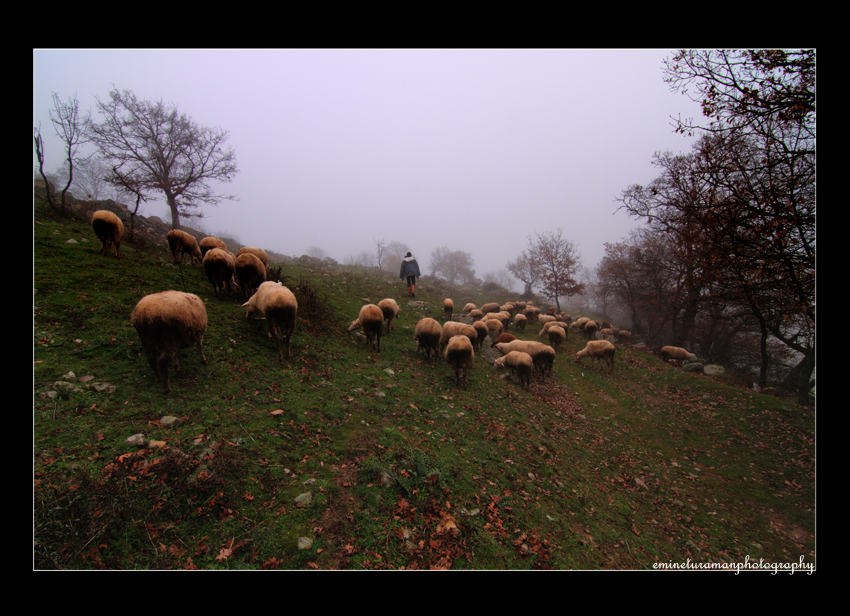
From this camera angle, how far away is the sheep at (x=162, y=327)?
14.5 feet

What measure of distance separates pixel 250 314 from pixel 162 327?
3.29m

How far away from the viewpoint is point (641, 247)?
25.3 m

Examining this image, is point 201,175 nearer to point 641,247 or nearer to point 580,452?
point 580,452

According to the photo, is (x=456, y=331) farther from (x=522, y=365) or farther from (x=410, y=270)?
(x=410, y=270)

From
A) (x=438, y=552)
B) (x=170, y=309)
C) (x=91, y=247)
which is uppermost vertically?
(x=91, y=247)

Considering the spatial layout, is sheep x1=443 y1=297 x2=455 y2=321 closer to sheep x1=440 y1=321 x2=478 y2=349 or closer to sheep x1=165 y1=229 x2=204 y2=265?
sheep x1=440 y1=321 x2=478 y2=349

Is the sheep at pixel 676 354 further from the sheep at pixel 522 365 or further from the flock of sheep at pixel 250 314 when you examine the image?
the sheep at pixel 522 365

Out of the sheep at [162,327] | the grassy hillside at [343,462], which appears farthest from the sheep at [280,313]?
the sheep at [162,327]

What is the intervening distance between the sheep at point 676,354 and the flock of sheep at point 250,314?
23.3 ft

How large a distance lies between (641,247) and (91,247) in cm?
3480

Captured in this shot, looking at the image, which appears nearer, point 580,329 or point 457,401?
point 457,401

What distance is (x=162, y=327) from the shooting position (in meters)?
4.48

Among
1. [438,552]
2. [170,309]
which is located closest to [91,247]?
[170,309]

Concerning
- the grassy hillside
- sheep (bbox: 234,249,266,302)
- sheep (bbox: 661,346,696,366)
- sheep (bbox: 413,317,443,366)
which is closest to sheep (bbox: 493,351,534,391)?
the grassy hillside
